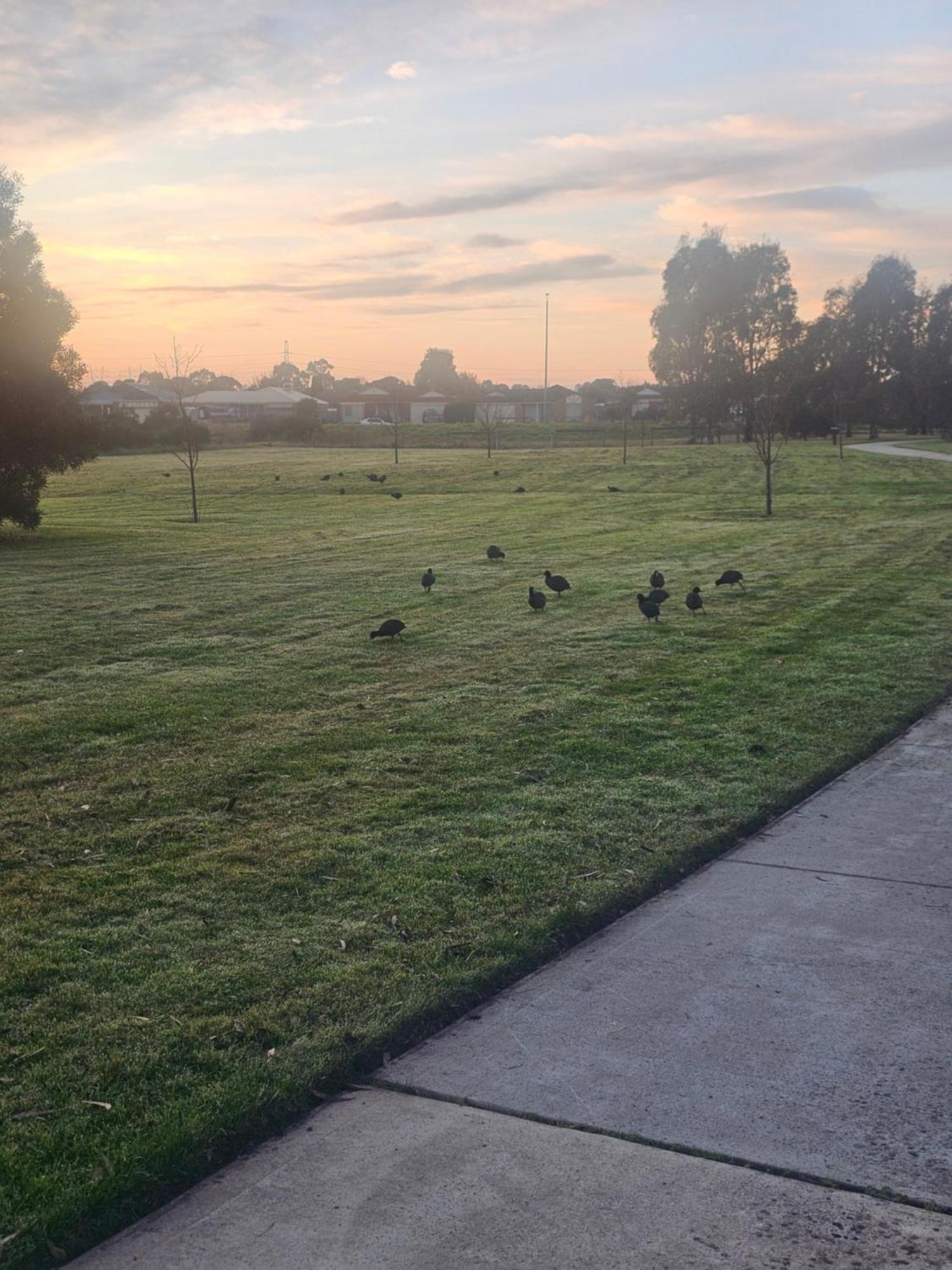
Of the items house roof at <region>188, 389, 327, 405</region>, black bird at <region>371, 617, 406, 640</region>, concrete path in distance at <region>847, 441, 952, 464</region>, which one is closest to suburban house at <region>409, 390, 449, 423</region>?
house roof at <region>188, 389, 327, 405</region>

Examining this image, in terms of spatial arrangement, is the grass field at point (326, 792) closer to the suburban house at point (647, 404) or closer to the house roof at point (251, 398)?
the suburban house at point (647, 404)

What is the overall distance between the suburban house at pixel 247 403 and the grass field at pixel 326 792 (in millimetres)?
103210

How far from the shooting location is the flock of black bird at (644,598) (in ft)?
40.0

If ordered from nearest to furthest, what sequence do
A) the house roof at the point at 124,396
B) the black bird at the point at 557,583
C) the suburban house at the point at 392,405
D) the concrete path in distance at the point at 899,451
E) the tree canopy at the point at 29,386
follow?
the black bird at the point at 557,583, the tree canopy at the point at 29,386, the concrete path in distance at the point at 899,451, the suburban house at the point at 392,405, the house roof at the point at 124,396

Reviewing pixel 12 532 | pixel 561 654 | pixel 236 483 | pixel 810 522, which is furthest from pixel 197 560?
pixel 236 483

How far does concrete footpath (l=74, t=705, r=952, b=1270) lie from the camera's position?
288 cm

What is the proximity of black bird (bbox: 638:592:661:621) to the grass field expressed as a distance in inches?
6.9

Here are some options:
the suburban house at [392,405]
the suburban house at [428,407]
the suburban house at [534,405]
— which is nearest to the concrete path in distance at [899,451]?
the suburban house at [534,405]

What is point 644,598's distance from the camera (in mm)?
13258

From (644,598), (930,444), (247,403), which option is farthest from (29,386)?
(247,403)

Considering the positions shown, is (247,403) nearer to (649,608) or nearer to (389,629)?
(649,608)

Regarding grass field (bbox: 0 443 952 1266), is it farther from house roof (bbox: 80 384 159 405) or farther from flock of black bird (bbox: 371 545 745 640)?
house roof (bbox: 80 384 159 405)

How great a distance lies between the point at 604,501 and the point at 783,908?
2929cm

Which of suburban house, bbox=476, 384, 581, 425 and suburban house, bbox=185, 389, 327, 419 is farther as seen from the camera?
suburban house, bbox=185, 389, 327, 419
